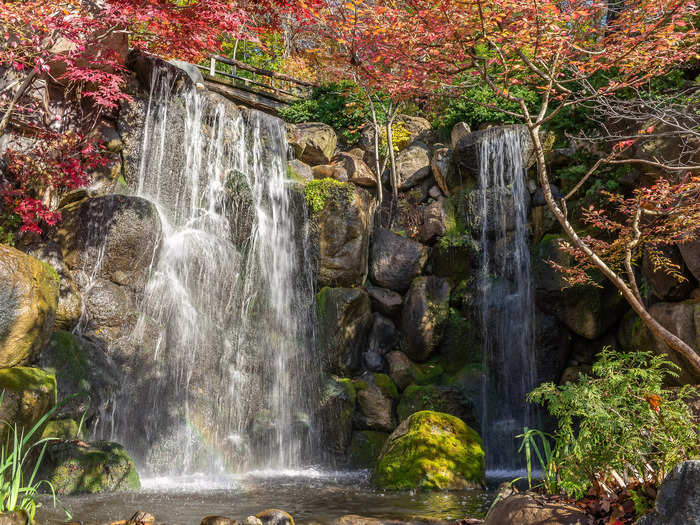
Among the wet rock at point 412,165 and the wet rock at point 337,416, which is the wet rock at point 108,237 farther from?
the wet rock at point 412,165

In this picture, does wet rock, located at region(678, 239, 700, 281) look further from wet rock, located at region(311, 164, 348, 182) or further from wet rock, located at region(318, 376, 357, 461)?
wet rock, located at region(311, 164, 348, 182)

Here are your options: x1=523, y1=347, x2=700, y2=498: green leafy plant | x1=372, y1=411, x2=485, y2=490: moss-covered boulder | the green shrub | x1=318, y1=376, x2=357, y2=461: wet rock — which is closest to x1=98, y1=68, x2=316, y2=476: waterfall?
x1=318, y1=376, x2=357, y2=461: wet rock

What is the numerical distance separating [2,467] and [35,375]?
12.5 feet

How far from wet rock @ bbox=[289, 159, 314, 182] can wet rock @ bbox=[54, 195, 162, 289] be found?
5008 millimetres

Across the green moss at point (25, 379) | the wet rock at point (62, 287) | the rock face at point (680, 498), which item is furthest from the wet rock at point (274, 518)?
the wet rock at point (62, 287)

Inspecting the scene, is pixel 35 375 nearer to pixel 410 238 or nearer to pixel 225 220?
→ pixel 225 220

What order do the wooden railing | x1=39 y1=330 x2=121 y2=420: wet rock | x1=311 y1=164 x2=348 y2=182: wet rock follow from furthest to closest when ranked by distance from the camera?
the wooden railing
x1=311 y1=164 x2=348 y2=182: wet rock
x1=39 y1=330 x2=121 y2=420: wet rock

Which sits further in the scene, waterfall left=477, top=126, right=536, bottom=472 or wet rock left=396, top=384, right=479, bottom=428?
waterfall left=477, top=126, right=536, bottom=472

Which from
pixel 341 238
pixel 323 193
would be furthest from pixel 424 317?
pixel 323 193

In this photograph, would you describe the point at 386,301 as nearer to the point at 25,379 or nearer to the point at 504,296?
the point at 504,296

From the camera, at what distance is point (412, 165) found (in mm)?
15242

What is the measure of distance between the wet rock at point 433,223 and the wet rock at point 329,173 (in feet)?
8.78

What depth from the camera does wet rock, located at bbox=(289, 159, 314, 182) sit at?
14227 mm

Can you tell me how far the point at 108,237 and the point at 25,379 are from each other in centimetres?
359
